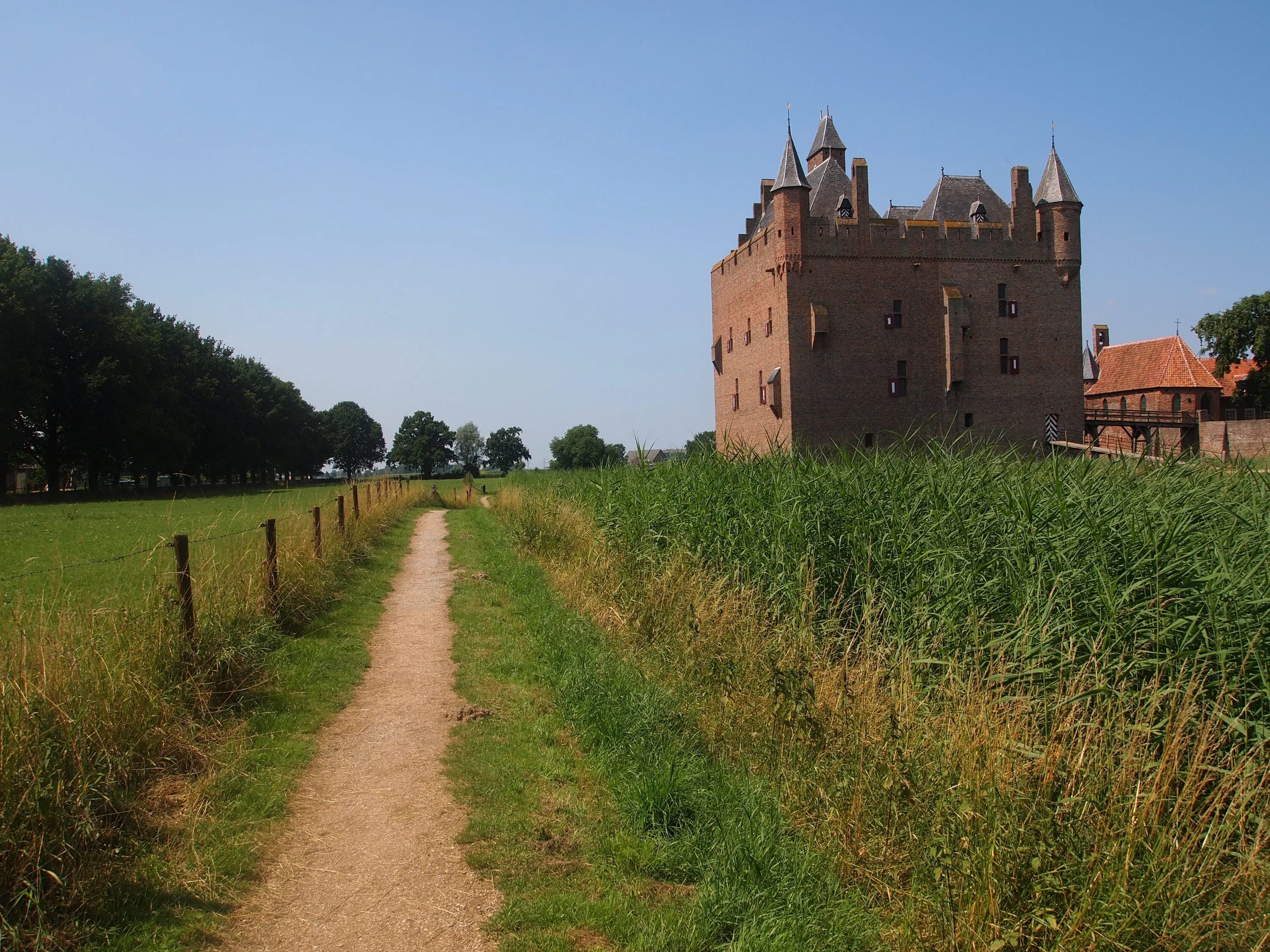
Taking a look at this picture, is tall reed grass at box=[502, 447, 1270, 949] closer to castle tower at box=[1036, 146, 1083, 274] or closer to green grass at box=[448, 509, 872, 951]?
green grass at box=[448, 509, 872, 951]

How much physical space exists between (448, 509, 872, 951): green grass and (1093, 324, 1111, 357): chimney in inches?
3126

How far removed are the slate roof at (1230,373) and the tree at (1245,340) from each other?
0.95m

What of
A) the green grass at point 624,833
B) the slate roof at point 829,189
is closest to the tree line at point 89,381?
the slate roof at point 829,189

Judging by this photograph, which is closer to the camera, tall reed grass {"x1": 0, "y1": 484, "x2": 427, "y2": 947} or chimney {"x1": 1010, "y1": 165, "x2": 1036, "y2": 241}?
tall reed grass {"x1": 0, "y1": 484, "x2": 427, "y2": 947}

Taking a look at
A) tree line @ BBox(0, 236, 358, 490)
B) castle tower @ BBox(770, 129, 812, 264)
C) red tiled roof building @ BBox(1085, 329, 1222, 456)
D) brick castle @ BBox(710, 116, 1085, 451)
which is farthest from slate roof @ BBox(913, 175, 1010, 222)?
tree line @ BBox(0, 236, 358, 490)

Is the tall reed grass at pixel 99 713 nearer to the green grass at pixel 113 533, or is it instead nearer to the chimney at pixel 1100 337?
the green grass at pixel 113 533

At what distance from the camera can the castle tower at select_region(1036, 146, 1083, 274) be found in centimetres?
4012

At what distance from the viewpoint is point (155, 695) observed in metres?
5.30

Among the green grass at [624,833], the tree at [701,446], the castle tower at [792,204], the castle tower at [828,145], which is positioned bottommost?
the green grass at [624,833]

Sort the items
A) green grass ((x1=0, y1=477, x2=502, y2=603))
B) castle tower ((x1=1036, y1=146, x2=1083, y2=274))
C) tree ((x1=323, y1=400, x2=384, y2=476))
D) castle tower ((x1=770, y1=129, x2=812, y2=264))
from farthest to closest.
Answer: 1. tree ((x1=323, y1=400, x2=384, y2=476))
2. castle tower ((x1=1036, y1=146, x2=1083, y2=274))
3. castle tower ((x1=770, y1=129, x2=812, y2=264))
4. green grass ((x1=0, y1=477, x2=502, y2=603))

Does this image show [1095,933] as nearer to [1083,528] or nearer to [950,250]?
[1083,528]

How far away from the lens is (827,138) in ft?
139

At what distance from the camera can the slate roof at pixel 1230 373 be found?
56406 millimetres

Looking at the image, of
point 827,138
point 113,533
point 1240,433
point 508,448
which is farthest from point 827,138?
point 508,448
